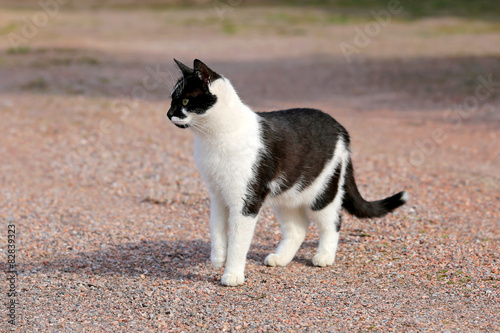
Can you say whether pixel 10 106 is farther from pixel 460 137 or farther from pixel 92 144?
pixel 460 137

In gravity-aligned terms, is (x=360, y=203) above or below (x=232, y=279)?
above

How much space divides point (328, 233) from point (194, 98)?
1.40m

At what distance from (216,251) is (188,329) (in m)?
0.74

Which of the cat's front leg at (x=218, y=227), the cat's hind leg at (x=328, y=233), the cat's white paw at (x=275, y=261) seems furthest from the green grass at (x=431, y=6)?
the cat's front leg at (x=218, y=227)

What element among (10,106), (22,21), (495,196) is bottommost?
(22,21)

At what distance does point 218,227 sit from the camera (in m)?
4.25

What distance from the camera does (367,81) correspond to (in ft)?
44.8

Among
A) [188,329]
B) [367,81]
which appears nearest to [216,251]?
[188,329]

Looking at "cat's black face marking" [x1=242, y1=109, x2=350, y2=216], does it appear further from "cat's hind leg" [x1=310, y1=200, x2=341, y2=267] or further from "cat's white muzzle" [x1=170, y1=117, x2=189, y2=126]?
"cat's white muzzle" [x1=170, y1=117, x2=189, y2=126]

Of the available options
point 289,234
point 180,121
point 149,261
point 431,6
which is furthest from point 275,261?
point 431,6

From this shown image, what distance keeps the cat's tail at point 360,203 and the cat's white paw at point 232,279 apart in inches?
41.1

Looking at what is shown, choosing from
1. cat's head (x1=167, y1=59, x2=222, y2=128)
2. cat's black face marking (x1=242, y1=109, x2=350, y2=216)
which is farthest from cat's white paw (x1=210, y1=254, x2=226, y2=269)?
cat's head (x1=167, y1=59, x2=222, y2=128)

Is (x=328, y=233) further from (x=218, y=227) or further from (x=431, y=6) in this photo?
(x=431, y=6)

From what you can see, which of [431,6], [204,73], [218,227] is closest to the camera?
[204,73]
